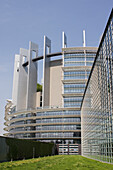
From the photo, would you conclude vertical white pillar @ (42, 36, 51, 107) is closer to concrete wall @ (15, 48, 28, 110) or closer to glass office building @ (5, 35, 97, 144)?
glass office building @ (5, 35, 97, 144)

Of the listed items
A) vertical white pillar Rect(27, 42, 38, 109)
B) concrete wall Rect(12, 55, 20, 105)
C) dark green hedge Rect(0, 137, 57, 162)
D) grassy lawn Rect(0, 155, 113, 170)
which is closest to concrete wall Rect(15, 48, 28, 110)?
concrete wall Rect(12, 55, 20, 105)

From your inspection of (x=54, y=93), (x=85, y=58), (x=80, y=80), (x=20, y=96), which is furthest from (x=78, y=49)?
(x=20, y=96)

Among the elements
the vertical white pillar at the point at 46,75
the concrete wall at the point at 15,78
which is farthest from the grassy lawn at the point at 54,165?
the concrete wall at the point at 15,78

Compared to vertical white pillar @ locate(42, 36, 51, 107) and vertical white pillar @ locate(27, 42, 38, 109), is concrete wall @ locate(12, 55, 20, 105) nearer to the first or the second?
vertical white pillar @ locate(27, 42, 38, 109)

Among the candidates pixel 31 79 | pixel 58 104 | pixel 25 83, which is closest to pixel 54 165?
pixel 58 104

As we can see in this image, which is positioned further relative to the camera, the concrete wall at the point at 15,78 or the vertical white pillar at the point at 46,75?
the concrete wall at the point at 15,78

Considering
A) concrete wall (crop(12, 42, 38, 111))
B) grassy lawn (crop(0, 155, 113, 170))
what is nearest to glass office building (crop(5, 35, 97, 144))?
concrete wall (crop(12, 42, 38, 111))

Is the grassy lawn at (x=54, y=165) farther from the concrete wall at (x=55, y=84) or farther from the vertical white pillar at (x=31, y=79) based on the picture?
the concrete wall at (x=55, y=84)

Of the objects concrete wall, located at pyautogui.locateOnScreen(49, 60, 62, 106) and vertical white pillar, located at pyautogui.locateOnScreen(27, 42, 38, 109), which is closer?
vertical white pillar, located at pyautogui.locateOnScreen(27, 42, 38, 109)

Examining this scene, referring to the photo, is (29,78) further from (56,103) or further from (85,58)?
(85,58)

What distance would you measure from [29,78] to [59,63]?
15583 millimetres

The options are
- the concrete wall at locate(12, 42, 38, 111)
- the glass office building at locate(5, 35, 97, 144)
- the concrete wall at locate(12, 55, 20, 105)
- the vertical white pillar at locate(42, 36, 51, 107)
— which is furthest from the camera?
the concrete wall at locate(12, 55, 20, 105)

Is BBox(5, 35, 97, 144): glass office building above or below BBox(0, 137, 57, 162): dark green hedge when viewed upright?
above

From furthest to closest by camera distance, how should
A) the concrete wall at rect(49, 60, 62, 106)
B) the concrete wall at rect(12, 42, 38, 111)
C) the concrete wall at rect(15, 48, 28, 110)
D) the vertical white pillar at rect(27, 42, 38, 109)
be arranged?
the concrete wall at rect(15, 48, 28, 110)
the concrete wall at rect(12, 42, 38, 111)
the concrete wall at rect(49, 60, 62, 106)
the vertical white pillar at rect(27, 42, 38, 109)
